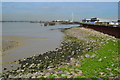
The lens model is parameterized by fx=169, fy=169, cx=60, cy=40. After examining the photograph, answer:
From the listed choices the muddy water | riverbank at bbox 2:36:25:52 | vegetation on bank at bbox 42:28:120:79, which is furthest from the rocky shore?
vegetation on bank at bbox 42:28:120:79

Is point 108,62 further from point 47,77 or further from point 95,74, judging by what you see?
point 47,77

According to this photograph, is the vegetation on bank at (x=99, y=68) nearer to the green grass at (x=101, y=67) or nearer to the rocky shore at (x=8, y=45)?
the green grass at (x=101, y=67)

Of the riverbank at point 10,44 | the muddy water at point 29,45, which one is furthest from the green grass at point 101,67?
the riverbank at point 10,44

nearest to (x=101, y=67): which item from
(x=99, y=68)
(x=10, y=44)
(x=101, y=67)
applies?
(x=101, y=67)

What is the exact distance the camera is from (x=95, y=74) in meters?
9.96

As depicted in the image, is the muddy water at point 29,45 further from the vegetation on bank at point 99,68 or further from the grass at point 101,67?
the grass at point 101,67

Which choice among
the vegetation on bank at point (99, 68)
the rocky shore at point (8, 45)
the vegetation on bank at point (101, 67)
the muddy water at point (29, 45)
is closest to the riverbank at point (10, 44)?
the rocky shore at point (8, 45)

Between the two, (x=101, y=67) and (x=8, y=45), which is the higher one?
(x=8, y=45)

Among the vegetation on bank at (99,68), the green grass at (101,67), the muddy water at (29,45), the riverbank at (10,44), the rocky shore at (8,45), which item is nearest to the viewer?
the vegetation on bank at (99,68)

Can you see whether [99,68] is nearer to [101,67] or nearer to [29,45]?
[101,67]

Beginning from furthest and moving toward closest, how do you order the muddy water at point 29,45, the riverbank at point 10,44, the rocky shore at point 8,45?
the riverbank at point 10,44
the rocky shore at point 8,45
the muddy water at point 29,45

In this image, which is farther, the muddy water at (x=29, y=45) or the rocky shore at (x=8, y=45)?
the rocky shore at (x=8, y=45)

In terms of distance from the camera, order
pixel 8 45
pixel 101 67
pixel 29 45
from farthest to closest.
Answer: pixel 29 45 → pixel 8 45 → pixel 101 67

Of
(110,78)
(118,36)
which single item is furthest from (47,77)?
(118,36)
